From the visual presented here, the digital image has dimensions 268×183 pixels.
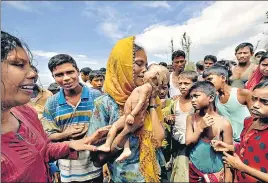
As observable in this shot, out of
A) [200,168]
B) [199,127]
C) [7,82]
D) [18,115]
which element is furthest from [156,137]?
[7,82]

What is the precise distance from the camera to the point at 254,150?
192 cm

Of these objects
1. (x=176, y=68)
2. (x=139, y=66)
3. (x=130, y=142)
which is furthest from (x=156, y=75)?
(x=176, y=68)

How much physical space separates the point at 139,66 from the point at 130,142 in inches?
26.5

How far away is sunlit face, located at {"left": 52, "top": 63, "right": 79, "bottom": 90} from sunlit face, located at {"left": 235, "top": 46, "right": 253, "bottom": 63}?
3282mm

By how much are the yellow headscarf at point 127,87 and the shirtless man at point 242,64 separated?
2.88m

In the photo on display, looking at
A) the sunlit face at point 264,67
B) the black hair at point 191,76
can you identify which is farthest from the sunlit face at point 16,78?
the sunlit face at point 264,67

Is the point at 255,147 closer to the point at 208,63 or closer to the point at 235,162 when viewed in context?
the point at 235,162

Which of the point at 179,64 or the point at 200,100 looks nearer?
the point at 200,100

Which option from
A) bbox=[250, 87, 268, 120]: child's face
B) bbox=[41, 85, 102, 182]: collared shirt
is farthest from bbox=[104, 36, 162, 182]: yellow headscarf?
bbox=[250, 87, 268, 120]: child's face

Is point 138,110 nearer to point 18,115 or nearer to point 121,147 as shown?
point 121,147

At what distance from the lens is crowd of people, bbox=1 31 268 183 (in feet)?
3.76

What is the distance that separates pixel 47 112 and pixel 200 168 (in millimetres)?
1739

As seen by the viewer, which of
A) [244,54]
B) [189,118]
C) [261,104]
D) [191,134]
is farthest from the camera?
[244,54]

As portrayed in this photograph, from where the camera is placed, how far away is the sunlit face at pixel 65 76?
2398 millimetres
